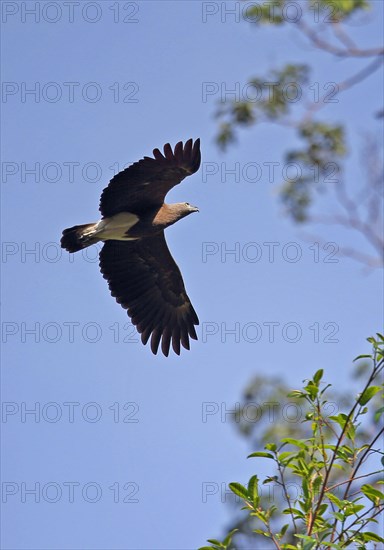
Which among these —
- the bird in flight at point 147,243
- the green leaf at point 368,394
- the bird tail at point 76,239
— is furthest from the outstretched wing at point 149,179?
the green leaf at point 368,394

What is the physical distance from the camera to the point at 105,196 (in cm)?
1023

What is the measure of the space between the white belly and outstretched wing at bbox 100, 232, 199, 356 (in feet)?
2.47

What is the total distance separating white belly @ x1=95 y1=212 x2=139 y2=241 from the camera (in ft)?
33.7

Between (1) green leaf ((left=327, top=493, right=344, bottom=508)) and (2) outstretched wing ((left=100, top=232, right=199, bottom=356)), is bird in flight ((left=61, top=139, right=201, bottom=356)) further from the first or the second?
(1) green leaf ((left=327, top=493, right=344, bottom=508))

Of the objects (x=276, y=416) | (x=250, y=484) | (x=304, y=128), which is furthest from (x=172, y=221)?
(x=250, y=484)

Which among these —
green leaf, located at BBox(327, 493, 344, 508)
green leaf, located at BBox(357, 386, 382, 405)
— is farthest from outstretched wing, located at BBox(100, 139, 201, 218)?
green leaf, located at BBox(327, 493, 344, 508)

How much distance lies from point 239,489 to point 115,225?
531 cm

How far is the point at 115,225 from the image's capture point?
33.8 ft

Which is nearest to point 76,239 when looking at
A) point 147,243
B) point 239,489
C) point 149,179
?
point 149,179

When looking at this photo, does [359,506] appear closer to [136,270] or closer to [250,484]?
[250,484]

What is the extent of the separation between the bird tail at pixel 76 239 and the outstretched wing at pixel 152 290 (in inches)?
30.3

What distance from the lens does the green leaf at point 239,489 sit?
17.4 ft

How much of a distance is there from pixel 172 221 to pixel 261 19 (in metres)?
2.35

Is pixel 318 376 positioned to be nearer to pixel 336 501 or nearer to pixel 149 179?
pixel 336 501
